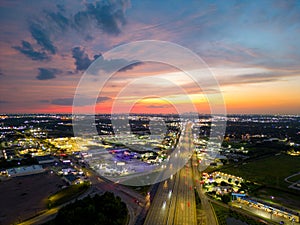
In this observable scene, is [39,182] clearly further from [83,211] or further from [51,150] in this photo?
[51,150]

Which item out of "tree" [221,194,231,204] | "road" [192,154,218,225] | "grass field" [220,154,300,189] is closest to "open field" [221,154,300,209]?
"grass field" [220,154,300,189]

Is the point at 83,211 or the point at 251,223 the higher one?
the point at 83,211

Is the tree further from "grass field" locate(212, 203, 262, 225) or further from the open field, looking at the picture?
the open field

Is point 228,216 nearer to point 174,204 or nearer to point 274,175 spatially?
point 174,204

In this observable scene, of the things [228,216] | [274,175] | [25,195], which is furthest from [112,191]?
[274,175]

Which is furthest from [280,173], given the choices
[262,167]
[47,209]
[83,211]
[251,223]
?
[47,209]

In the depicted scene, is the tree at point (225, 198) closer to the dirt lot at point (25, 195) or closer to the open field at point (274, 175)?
the open field at point (274, 175)

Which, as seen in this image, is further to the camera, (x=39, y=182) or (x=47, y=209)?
(x=39, y=182)
